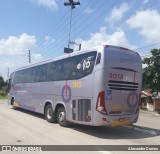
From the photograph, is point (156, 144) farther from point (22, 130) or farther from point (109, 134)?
point (22, 130)

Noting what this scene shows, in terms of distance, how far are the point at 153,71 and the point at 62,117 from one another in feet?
46.0

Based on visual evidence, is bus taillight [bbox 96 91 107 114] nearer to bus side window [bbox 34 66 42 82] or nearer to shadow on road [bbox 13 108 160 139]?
shadow on road [bbox 13 108 160 139]

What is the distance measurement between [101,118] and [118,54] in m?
2.45

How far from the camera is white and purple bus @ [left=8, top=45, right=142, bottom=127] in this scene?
1120cm

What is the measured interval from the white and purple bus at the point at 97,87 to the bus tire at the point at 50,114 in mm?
27

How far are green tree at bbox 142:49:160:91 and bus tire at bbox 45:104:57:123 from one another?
1273 centimetres

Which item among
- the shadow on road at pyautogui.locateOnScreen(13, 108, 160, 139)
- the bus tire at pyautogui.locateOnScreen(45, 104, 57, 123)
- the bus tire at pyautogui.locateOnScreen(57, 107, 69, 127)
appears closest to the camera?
the shadow on road at pyautogui.locateOnScreen(13, 108, 160, 139)

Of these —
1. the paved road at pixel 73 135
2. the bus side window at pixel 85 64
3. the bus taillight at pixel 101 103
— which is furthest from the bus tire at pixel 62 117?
the bus taillight at pixel 101 103

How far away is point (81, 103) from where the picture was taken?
12.0m

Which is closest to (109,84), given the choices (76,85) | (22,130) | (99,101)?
(99,101)

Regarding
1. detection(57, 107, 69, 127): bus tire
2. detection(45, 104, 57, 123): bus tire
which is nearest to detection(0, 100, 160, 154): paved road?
detection(57, 107, 69, 127): bus tire

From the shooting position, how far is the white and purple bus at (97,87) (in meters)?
11.2

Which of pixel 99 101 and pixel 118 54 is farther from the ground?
pixel 118 54

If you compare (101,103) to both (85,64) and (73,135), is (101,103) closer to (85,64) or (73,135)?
(73,135)
